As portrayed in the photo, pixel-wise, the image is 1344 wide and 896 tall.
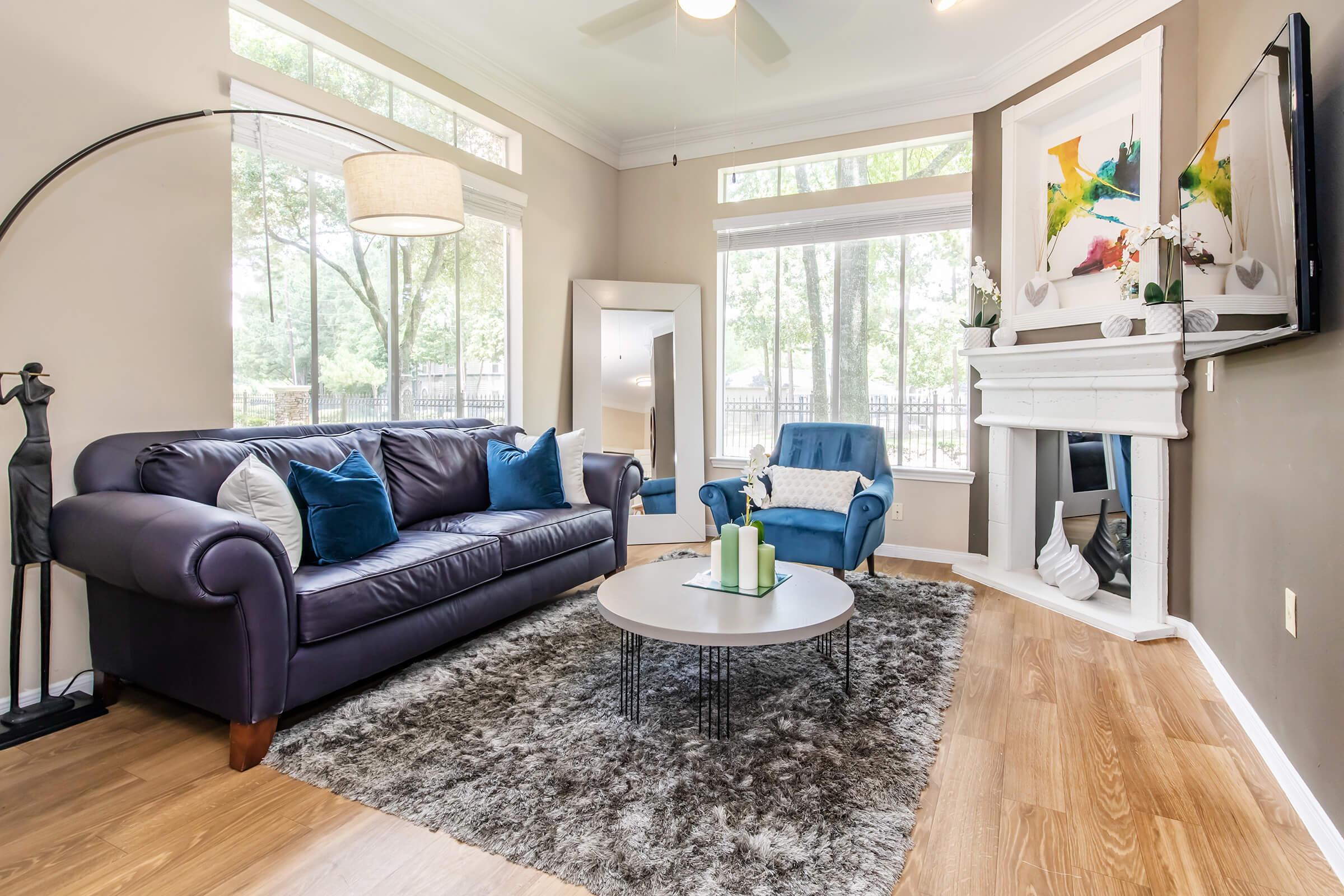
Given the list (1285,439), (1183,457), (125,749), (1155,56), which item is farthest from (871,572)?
(125,749)

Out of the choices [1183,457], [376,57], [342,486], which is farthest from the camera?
[376,57]

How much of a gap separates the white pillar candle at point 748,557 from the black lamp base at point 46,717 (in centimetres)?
217

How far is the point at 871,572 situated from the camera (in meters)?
3.92

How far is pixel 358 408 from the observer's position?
3.48m

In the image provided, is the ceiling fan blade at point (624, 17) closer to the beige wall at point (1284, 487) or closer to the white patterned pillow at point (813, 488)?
the beige wall at point (1284, 487)

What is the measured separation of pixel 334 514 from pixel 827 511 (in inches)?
98.6

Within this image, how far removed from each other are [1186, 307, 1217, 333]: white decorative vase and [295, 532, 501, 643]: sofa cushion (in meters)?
2.82

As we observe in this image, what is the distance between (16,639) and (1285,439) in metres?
3.92

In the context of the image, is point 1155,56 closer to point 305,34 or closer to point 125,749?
point 305,34

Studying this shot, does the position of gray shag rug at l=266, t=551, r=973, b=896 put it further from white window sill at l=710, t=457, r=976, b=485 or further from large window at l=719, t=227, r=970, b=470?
large window at l=719, t=227, r=970, b=470

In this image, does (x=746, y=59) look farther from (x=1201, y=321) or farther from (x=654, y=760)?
(x=654, y=760)

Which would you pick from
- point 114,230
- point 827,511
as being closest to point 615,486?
point 827,511

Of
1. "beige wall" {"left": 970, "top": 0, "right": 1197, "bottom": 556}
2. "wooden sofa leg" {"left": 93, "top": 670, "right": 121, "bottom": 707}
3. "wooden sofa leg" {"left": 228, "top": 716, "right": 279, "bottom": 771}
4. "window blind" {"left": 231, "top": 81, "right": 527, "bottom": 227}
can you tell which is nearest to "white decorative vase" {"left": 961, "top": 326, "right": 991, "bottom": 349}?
"beige wall" {"left": 970, "top": 0, "right": 1197, "bottom": 556}

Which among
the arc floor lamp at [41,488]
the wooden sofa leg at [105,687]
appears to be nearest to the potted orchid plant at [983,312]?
the arc floor lamp at [41,488]
